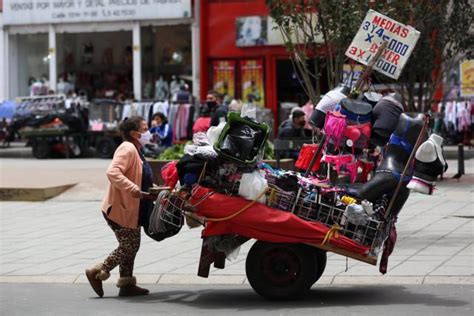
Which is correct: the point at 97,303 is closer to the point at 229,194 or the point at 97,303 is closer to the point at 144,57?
the point at 229,194

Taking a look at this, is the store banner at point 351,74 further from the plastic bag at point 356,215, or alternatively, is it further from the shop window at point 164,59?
the shop window at point 164,59

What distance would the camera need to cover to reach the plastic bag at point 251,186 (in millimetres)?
8109

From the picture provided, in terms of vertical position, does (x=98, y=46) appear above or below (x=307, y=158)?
above

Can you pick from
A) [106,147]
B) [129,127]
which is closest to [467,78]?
[106,147]

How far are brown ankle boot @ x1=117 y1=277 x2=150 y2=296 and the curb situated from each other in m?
0.63

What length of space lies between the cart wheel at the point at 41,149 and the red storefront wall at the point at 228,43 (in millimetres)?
5708

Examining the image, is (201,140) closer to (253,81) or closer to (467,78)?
(467,78)

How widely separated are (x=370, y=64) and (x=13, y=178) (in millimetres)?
10519

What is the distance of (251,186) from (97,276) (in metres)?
1.68

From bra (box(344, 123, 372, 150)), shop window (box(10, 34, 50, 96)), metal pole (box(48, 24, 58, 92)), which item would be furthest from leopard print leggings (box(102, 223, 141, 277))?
shop window (box(10, 34, 50, 96))

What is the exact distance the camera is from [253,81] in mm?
30797

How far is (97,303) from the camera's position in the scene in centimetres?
856

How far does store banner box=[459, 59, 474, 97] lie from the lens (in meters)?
23.4

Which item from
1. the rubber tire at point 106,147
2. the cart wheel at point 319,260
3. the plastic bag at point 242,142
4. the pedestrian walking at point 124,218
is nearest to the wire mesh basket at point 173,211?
the pedestrian walking at point 124,218
